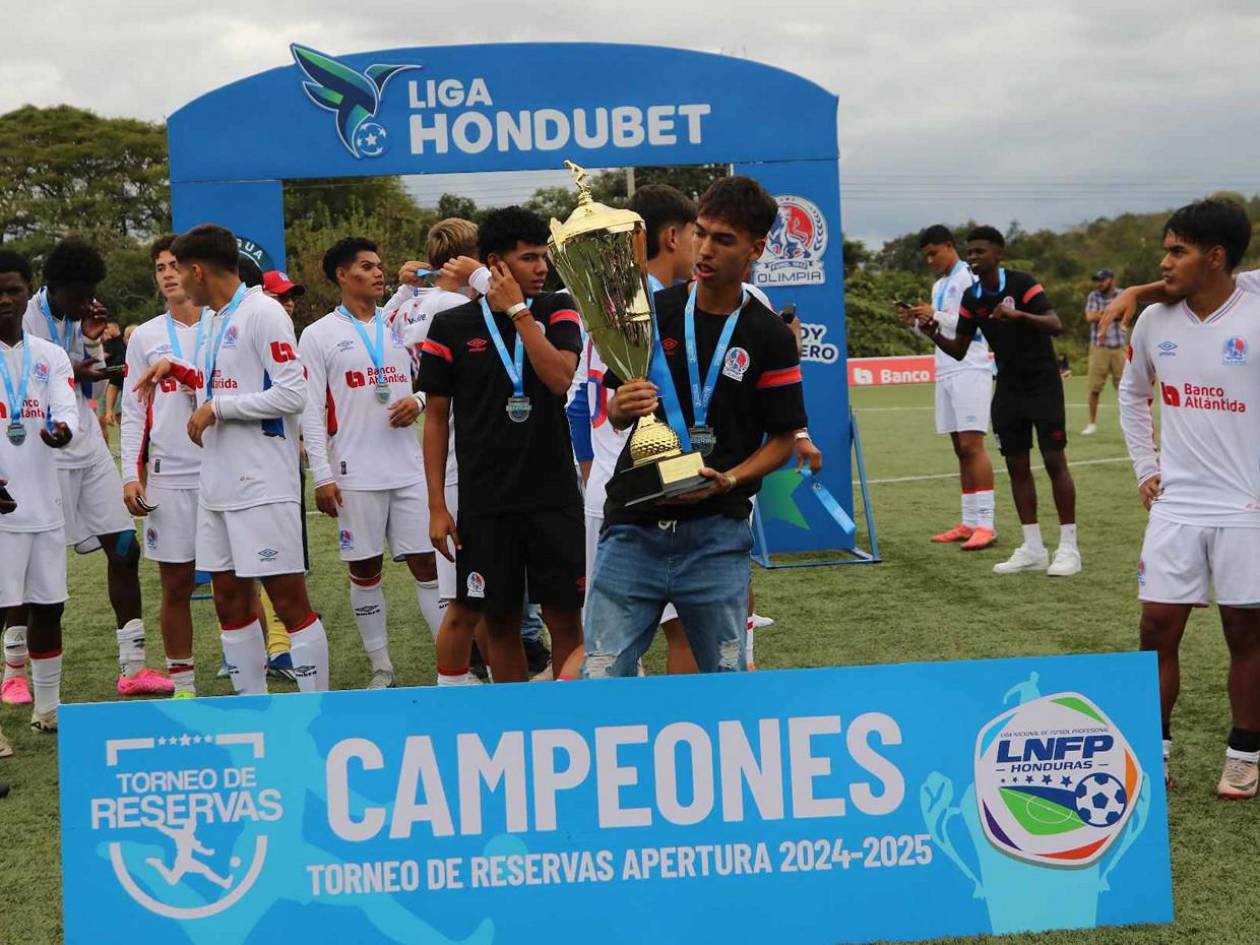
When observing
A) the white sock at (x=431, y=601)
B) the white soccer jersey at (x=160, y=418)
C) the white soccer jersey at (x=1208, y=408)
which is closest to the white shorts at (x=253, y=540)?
the white soccer jersey at (x=160, y=418)

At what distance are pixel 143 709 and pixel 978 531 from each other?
7860mm

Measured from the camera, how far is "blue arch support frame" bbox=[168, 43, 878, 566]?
9328 mm

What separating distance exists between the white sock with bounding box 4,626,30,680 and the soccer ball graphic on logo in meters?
5.42

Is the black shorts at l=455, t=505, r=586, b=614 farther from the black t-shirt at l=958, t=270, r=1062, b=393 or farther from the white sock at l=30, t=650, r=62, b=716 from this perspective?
the black t-shirt at l=958, t=270, r=1062, b=393

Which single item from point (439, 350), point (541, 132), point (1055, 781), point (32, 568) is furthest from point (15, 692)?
point (1055, 781)

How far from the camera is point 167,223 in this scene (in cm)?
4744

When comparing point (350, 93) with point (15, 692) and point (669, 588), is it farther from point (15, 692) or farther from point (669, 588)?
point (669, 588)

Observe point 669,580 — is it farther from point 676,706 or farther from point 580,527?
point 580,527

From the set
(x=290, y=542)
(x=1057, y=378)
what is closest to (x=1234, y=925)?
(x=290, y=542)

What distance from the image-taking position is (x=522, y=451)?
4.95m

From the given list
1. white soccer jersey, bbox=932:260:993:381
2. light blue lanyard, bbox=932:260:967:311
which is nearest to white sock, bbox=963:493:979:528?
white soccer jersey, bbox=932:260:993:381

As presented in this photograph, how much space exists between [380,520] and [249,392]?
1.26 metres

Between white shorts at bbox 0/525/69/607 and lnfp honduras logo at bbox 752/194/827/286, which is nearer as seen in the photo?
white shorts at bbox 0/525/69/607

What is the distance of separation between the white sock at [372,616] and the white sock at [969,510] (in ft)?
17.0
